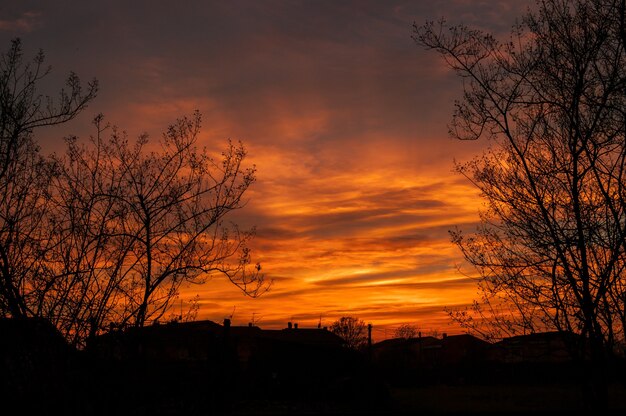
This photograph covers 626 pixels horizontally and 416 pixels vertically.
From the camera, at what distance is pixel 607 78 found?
9062 millimetres

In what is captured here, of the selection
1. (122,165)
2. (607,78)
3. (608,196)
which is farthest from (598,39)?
(122,165)

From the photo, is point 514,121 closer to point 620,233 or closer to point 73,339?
point 620,233

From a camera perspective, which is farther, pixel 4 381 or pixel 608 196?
pixel 608 196

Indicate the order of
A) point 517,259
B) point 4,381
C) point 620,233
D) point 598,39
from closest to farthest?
point 4,381
point 620,233
point 598,39
point 517,259

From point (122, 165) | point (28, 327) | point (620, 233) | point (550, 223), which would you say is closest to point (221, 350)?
point (122, 165)

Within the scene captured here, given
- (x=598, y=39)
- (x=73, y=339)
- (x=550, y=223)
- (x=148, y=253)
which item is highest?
(x=598, y=39)

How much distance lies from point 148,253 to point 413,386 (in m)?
43.5

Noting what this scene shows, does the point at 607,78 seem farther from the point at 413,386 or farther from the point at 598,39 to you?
the point at 413,386

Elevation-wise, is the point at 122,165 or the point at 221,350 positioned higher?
the point at 122,165

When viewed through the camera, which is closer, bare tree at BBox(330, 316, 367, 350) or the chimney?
the chimney

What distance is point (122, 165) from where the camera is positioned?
9352mm

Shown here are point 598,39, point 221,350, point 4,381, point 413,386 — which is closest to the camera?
point 4,381

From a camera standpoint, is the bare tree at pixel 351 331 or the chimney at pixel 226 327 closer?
the chimney at pixel 226 327

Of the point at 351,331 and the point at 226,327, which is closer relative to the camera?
the point at 226,327
